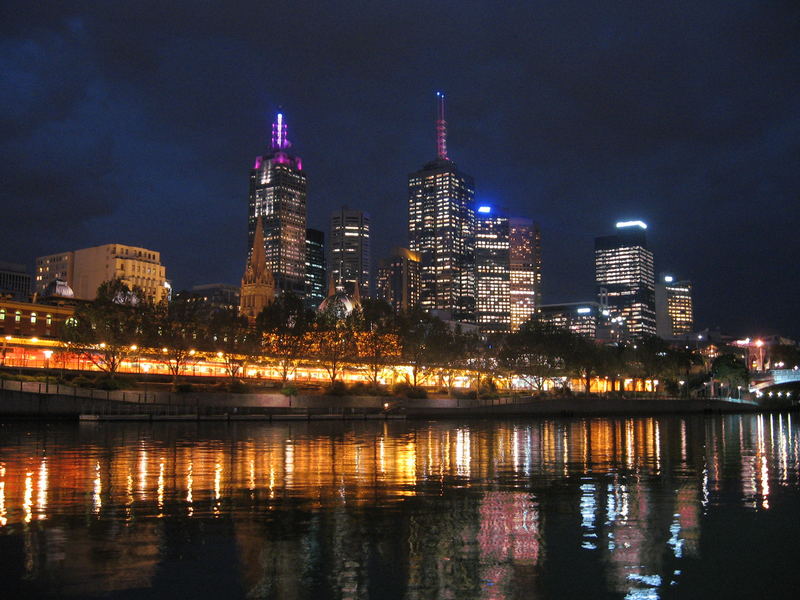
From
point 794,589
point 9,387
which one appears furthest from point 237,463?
point 9,387

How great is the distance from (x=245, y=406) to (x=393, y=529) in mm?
82597

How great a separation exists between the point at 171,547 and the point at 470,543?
6444 millimetres

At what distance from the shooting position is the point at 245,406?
97625mm

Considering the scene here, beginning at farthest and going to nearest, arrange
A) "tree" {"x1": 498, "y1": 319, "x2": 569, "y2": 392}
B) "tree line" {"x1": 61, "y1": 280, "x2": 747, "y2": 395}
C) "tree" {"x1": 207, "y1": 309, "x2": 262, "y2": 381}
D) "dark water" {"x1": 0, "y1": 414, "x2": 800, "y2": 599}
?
"tree" {"x1": 498, "y1": 319, "x2": 569, "y2": 392} → "tree" {"x1": 207, "y1": 309, "x2": 262, "y2": 381} → "tree line" {"x1": 61, "y1": 280, "x2": 747, "y2": 395} → "dark water" {"x1": 0, "y1": 414, "x2": 800, "y2": 599}

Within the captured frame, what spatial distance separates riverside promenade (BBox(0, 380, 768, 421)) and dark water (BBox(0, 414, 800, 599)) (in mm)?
47908

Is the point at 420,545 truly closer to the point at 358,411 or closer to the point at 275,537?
the point at 275,537

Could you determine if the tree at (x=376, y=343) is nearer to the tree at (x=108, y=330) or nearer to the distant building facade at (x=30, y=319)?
the tree at (x=108, y=330)

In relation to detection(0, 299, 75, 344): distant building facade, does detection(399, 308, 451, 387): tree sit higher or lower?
lower

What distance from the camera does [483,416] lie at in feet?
372

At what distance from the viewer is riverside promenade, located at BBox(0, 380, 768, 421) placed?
78.4m

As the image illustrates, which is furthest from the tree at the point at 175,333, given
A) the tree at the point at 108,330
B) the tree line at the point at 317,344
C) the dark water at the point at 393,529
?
the dark water at the point at 393,529

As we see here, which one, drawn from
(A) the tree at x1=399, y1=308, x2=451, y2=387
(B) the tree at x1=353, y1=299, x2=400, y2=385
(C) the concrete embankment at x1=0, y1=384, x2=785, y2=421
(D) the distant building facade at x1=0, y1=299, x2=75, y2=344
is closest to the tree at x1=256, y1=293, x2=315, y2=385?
(B) the tree at x1=353, y1=299, x2=400, y2=385

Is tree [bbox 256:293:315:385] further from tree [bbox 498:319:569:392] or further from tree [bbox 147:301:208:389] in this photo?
tree [bbox 498:319:569:392]

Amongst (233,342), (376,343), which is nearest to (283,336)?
(233,342)
